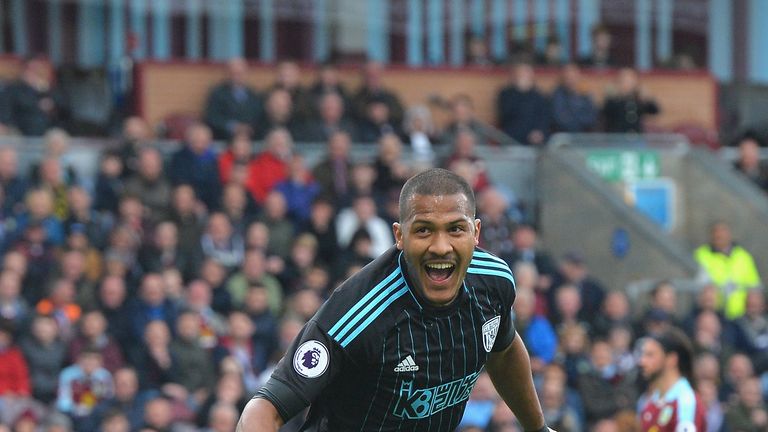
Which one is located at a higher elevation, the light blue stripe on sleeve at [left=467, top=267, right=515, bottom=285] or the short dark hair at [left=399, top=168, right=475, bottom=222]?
the short dark hair at [left=399, top=168, right=475, bottom=222]

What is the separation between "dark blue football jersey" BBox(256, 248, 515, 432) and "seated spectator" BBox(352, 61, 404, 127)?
10219 mm

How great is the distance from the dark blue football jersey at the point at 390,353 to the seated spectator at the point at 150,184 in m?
7.99

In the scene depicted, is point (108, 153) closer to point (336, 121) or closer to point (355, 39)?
point (336, 121)

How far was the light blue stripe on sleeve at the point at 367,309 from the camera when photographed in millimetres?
5754

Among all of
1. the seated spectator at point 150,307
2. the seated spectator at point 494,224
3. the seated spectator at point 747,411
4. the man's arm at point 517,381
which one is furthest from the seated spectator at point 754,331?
the man's arm at point 517,381

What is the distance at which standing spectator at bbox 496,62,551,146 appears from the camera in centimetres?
1725

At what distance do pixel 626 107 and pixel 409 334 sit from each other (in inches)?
483

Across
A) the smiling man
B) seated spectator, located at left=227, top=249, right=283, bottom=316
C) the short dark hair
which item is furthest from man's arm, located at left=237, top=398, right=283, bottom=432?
seated spectator, located at left=227, top=249, right=283, bottom=316

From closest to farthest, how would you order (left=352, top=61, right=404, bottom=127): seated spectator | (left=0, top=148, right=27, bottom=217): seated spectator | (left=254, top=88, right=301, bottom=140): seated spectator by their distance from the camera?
(left=0, top=148, right=27, bottom=217): seated spectator → (left=254, top=88, right=301, bottom=140): seated spectator → (left=352, top=61, right=404, bottom=127): seated spectator

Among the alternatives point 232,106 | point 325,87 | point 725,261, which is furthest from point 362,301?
point 725,261

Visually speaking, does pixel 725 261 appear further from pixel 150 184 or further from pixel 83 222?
pixel 83 222

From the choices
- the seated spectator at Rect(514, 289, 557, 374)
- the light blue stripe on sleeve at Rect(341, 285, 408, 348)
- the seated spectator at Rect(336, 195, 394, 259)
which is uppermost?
the light blue stripe on sleeve at Rect(341, 285, 408, 348)

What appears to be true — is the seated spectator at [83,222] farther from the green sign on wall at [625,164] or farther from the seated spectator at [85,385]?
the green sign on wall at [625,164]

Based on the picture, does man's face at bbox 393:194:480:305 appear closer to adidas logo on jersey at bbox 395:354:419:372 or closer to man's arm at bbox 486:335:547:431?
adidas logo on jersey at bbox 395:354:419:372
